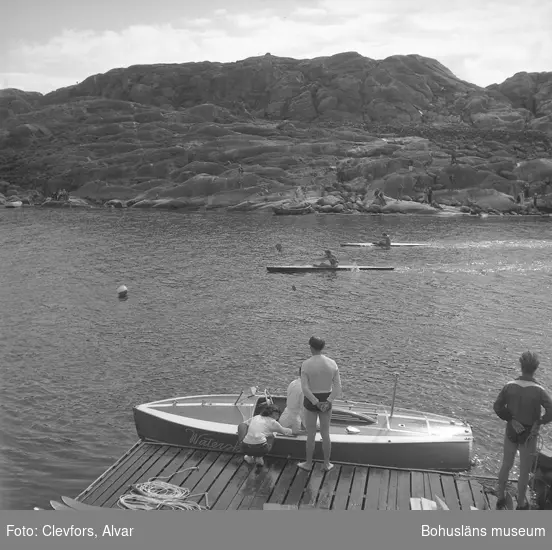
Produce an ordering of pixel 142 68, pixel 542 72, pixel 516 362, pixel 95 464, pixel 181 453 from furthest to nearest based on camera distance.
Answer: pixel 142 68, pixel 542 72, pixel 516 362, pixel 95 464, pixel 181 453

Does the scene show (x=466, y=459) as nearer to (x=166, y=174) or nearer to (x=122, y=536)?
(x=122, y=536)

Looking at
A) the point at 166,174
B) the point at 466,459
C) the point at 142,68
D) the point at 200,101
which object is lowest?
the point at 466,459

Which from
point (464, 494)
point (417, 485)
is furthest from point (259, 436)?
point (464, 494)

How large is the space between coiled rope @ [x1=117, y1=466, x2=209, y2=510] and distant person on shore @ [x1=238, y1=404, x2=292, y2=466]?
5.59 ft

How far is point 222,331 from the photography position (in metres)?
33.5

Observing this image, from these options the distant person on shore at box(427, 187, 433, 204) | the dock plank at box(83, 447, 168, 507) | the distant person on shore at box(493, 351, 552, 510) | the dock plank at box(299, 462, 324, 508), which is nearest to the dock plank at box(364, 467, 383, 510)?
the dock plank at box(299, 462, 324, 508)

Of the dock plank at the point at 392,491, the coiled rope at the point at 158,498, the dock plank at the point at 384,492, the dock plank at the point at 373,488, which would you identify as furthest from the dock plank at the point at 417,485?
the coiled rope at the point at 158,498

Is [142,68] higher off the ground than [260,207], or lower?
higher

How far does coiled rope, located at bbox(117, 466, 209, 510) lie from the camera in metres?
13.4

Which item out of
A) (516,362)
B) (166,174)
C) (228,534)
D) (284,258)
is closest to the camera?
(228,534)

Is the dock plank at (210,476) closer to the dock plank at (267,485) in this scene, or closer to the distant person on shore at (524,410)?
the dock plank at (267,485)

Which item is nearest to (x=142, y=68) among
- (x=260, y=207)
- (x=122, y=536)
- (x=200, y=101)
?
(x=200, y=101)

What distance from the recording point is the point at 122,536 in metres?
10.0

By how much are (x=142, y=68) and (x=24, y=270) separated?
15584 centimetres
